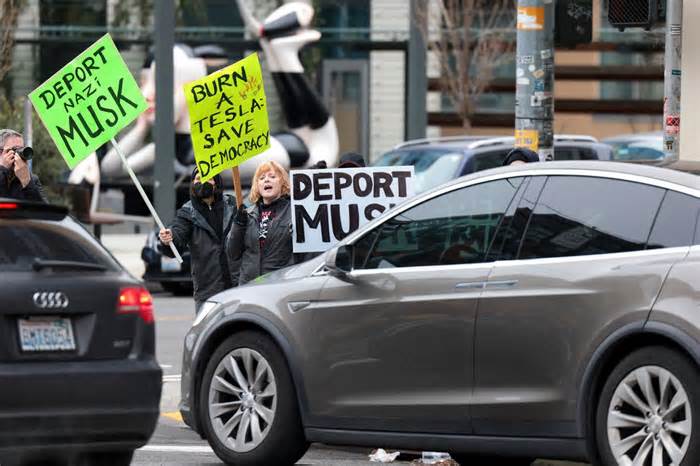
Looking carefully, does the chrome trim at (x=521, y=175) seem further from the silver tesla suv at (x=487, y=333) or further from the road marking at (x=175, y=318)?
the road marking at (x=175, y=318)

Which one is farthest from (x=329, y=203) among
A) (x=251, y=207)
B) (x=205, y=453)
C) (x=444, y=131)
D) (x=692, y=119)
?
(x=444, y=131)

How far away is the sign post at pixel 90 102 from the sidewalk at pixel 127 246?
536 inches

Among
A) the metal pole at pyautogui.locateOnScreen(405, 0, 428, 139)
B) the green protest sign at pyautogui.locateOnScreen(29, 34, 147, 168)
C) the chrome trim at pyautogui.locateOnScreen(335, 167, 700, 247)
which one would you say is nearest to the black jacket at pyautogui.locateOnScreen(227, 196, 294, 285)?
the green protest sign at pyautogui.locateOnScreen(29, 34, 147, 168)

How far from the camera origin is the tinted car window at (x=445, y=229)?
27.8ft

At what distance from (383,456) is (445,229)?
2043 mm

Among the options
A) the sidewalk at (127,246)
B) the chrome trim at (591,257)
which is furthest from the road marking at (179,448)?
the sidewalk at (127,246)

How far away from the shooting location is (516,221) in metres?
8.38

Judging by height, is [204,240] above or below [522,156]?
below

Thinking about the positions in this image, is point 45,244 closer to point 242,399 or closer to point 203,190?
point 242,399

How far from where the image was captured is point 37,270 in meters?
7.70

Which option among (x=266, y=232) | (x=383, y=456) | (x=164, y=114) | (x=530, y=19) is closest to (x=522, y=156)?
(x=530, y=19)

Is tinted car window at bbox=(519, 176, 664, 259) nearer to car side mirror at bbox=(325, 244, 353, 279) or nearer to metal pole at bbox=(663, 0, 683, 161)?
car side mirror at bbox=(325, 244, 353, 279)

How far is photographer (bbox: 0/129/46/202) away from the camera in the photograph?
12.3m

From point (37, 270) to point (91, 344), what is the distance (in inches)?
15.9
